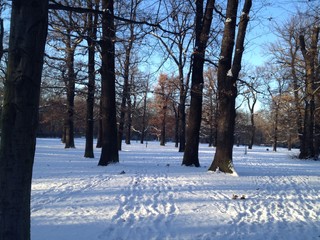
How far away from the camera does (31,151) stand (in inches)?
125

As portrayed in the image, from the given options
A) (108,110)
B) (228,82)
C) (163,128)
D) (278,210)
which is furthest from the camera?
(163,128)

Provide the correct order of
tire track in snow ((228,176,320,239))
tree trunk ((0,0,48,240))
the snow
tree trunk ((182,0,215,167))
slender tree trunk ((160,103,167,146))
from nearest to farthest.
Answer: tree trunk ((0,0,48,240))
the snow
tire track in snow ((228,176,320,239))
tree trunk ((182,0,215,167))
slender tree trunk ((160,103,167,146))

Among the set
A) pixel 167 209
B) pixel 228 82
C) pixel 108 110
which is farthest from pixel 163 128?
pixel 167 209

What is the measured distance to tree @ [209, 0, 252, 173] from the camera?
13047 mm

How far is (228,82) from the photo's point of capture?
515 inches

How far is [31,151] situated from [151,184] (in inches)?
269

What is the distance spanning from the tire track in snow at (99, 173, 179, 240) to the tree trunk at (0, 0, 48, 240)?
7.27 ft

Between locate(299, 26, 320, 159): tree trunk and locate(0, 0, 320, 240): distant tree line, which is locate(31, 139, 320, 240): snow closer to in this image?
locate(0, 0, 320, 240): distant tree line

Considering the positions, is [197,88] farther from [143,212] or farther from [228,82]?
[143,212]

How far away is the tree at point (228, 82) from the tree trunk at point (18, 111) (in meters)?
10.6

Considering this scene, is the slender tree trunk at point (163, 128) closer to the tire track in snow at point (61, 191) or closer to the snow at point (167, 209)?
the snow at point (167, 209)

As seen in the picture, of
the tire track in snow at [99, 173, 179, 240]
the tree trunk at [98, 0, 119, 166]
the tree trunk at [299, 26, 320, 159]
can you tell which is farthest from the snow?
the tree trunk at [299, 26, 320, 159]

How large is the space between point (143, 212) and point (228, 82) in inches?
310

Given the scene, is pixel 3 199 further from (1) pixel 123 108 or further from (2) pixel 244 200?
(1) pixel 123 108
